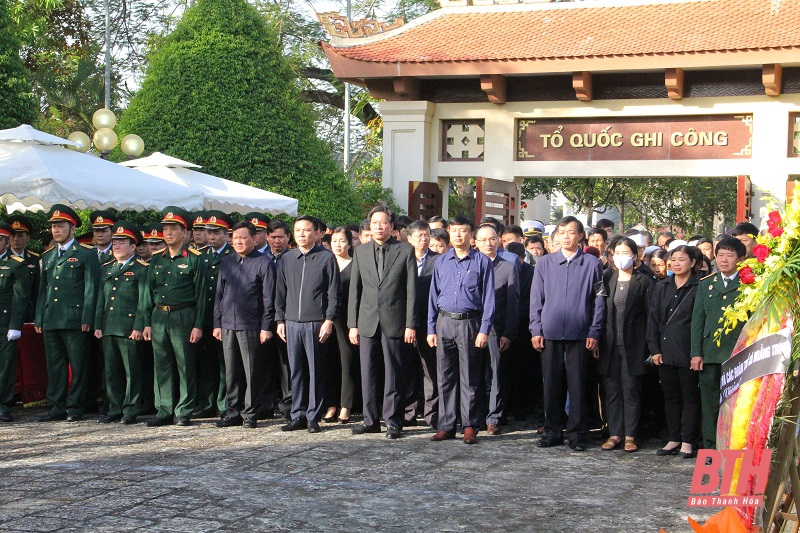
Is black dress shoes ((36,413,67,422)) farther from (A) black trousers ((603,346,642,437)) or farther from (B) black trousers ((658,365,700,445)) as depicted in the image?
(B) black trousers ((658,365,700,445))

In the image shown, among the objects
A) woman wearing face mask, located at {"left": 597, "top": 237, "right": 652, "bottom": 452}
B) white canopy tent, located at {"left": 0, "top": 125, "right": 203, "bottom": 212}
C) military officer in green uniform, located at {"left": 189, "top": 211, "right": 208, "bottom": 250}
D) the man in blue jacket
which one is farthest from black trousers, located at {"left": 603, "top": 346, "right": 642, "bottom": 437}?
white canopy tent, located at {"left": 0, "top": 125, "right": 203, "bottom": 212}

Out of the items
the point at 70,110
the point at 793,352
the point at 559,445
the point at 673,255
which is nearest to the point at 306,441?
the point at 559,445

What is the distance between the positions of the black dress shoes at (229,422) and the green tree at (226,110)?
789cm

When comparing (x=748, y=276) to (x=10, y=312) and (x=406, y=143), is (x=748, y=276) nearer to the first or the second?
(x=10, y=312)

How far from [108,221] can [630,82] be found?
8.84 m

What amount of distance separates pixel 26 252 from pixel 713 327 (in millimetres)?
6474

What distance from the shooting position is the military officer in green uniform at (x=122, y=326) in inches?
368

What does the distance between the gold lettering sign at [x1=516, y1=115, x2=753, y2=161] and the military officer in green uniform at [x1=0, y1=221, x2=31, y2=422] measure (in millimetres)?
8725

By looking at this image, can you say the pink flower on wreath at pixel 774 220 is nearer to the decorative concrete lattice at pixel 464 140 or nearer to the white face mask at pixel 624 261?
the white face mask at pixel 624 261

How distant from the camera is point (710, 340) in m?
7.74

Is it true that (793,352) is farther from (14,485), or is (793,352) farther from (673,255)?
(14,485)

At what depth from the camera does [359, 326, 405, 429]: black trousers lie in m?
8.67

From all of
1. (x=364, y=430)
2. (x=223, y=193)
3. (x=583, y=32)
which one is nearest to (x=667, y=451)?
(x=364, y=430)

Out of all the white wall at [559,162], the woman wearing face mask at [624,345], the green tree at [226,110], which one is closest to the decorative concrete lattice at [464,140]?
the white wall at [559,162]
